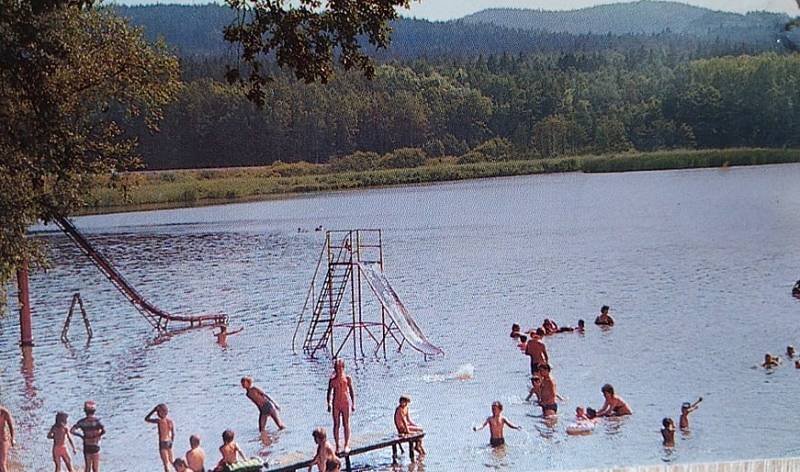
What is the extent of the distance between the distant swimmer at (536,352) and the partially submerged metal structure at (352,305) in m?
0.31

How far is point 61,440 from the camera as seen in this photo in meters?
3.89

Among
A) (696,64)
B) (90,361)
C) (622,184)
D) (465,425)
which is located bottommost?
(465,425)

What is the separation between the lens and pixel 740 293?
4426mm

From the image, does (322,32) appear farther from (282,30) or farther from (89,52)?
(89,52)

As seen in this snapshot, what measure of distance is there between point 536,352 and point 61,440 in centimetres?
157

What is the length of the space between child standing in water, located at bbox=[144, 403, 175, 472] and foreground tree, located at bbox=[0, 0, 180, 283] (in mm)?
603

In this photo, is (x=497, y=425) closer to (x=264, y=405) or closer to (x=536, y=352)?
(x=536, y=352)

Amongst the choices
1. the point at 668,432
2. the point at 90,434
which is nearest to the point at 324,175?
the point at 90,434

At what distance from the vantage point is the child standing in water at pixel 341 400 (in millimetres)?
4066

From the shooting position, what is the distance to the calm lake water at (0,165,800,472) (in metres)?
3.97

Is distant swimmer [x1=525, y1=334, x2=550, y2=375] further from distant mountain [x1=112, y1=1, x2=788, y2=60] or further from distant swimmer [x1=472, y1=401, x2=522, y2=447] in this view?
distant mountain [x1=112, y1=1, x2=788, y2=60]

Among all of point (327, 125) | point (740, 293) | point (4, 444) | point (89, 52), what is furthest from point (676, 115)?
point (4, 444)

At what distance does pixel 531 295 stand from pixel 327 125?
3.01ft

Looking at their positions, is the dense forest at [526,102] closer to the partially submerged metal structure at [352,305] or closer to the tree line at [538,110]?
the tree line at [538,110]
